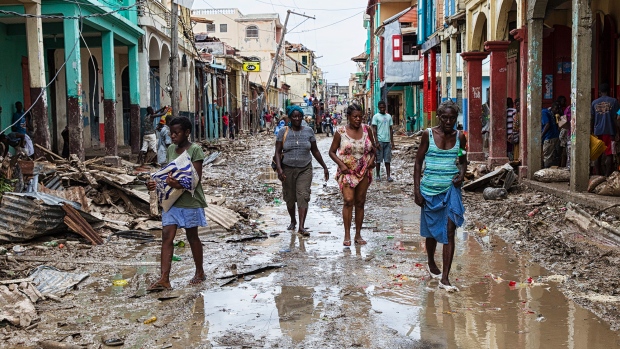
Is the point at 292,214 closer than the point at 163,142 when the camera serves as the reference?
Yes

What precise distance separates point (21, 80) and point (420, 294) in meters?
16.2

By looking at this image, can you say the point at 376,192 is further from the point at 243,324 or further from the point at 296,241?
the point at 243,324

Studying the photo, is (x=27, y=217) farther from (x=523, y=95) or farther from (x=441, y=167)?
(x=523, y=95)

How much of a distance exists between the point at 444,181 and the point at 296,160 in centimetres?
309

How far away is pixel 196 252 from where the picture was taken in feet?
19.7

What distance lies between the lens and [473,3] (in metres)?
17.4

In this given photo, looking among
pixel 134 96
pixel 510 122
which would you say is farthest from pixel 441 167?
pixel 134 96

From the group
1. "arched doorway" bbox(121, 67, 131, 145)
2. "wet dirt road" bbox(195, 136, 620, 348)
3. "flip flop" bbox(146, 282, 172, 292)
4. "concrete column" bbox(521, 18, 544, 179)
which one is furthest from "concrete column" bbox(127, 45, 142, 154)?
"flip flop" bbox(146, 282, 172, 292)

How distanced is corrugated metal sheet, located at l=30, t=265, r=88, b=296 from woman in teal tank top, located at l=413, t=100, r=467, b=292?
318 cm

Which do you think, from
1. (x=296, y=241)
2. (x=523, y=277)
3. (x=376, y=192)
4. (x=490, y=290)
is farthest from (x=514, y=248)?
(x=376, y=192)

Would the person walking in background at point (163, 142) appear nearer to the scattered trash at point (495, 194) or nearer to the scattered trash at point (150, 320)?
the scattered trash at point (495, 194)

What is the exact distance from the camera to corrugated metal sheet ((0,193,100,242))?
295 inches

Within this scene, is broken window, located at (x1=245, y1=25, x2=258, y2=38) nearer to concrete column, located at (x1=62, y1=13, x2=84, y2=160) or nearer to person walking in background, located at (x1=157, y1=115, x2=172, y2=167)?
person walking in background, located at (x1=157, y1=115, x2=172, y2=167)

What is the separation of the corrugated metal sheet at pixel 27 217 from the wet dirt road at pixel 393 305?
234 cm
